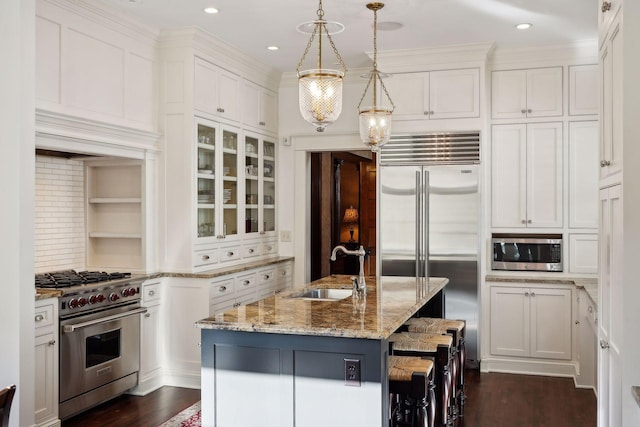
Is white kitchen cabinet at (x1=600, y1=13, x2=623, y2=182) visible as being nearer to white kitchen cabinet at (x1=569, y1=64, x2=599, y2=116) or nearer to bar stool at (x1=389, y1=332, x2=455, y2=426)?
bar stool at (x1=389, y1=332, x2=455, y2=426)

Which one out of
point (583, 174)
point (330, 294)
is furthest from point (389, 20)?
point (583, 174)

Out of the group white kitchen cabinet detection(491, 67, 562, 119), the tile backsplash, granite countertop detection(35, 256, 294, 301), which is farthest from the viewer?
white kitchen cabinet detection(491, 67, 562, 119)

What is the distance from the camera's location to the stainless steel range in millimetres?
4043

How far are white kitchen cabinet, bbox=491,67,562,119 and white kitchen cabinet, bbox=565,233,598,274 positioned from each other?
1.13 metres

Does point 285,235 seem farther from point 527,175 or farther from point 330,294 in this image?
point 527,175

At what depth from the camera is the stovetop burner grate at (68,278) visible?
13.5 ft

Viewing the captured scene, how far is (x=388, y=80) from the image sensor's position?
19.3ft

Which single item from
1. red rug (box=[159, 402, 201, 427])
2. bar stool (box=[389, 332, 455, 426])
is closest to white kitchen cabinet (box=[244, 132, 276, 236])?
red rug (box=[159, 402, 201, 427])

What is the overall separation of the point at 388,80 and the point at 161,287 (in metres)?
2.79

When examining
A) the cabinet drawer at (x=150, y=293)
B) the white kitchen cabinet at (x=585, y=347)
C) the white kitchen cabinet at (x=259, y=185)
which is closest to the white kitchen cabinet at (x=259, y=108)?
the white kitchen cabinet at (x=259, y=185)

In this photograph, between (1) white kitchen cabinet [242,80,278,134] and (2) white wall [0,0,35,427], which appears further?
(1) white kitchen cabinet [242,80,278,134]

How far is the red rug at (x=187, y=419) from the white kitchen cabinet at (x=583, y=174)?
3.59 m

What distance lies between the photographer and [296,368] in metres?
2.99

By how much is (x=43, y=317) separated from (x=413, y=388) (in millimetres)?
2264
